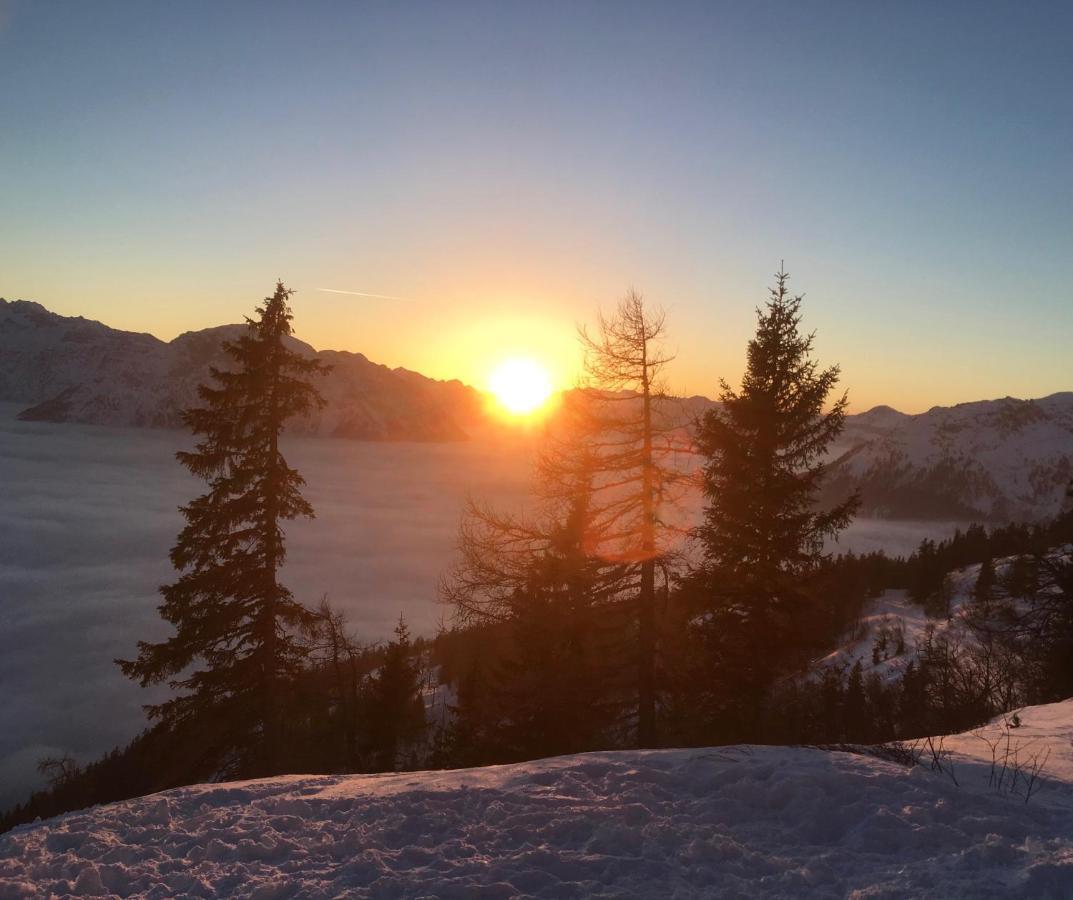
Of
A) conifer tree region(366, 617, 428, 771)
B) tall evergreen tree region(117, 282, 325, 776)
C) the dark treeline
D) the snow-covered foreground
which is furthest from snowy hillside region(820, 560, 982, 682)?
the snow-covered foreground

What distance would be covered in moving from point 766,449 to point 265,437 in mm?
12160

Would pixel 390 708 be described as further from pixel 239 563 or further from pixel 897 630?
pixel 897 630

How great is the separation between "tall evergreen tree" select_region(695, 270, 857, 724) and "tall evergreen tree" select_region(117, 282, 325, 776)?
10.2m

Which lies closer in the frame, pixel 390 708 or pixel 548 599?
pixel 548 599

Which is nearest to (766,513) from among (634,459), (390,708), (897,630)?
(634,459)

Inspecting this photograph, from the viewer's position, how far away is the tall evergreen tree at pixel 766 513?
15.1 meters

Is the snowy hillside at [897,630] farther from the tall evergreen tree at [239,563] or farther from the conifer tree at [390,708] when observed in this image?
the tall evergreen tree at [239,563]

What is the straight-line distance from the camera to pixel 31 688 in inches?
4877

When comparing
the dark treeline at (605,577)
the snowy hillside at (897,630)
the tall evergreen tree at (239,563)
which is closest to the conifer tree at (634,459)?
the dark treeline at (605,577)

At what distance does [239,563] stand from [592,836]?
1361 cm

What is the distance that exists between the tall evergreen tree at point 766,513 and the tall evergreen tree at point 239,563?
10.2 meters

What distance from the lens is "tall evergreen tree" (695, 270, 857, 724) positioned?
15070mm

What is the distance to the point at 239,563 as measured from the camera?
1568 centimetres

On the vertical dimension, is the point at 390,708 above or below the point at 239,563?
below
